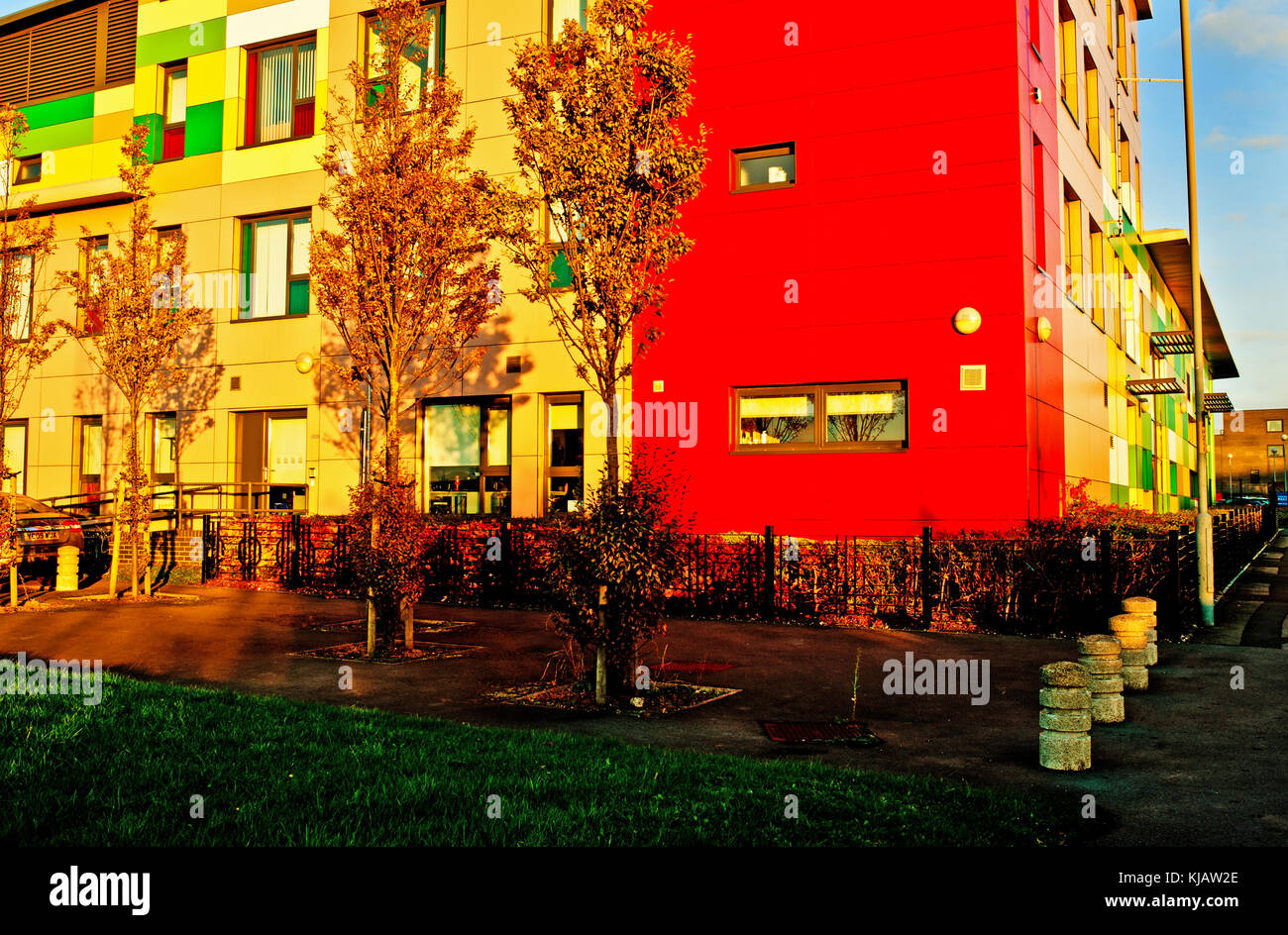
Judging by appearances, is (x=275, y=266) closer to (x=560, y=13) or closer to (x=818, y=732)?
(x=560, y=13)

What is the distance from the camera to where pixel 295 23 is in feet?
68.3

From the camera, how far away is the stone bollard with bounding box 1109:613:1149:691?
8930 mm

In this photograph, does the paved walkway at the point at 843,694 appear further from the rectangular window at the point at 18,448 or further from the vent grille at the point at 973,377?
the rectangular window at the point at 18,448

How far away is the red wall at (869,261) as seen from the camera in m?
14.9

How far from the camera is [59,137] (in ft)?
79.6

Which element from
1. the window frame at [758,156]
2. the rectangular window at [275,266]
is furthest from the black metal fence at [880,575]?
the rectangular window at [275,266]

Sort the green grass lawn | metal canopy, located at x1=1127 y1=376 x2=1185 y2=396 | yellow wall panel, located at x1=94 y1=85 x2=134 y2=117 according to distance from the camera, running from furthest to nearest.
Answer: metal canopy, located at x1=1127 y1=376 x2=1185 y2=396
yellow wall panel, located at x1=94 y1=85 x2=134 y2=117
the green grass lawn

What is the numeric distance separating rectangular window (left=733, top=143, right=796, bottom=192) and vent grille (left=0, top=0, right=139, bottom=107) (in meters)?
15.5

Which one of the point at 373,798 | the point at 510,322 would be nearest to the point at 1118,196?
the point at 510,322

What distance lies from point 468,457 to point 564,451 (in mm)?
2087

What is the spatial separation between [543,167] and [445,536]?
8229mm

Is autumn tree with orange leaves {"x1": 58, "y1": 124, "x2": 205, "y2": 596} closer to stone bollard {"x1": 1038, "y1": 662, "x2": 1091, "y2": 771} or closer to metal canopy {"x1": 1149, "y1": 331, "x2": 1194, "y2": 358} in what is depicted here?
stone bollard {"x1": 1038, "y1": 662, "x2": 1091, "y2": 771}

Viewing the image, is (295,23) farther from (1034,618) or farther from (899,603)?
(1034,618)

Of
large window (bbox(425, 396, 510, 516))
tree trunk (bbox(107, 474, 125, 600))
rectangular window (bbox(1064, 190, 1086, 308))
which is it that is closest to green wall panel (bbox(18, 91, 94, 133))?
tree trunk (bbox(107, 474, 125, 600))
